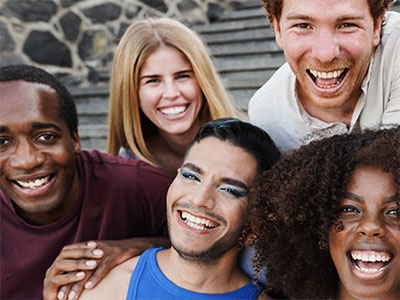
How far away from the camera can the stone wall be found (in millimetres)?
5430

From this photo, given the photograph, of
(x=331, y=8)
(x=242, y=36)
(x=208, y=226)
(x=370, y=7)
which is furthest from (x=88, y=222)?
(x=242, y=36)

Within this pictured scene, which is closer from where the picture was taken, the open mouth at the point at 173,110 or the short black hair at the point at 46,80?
the short black hair at the point at 46,80

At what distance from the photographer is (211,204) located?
2299mm

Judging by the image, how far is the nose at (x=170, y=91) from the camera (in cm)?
327

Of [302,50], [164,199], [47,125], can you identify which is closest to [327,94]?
[302,50]

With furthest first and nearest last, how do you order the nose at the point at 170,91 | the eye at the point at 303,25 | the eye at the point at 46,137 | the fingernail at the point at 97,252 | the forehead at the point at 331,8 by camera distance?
the nose at the point at 170,91 → the eye at the point at 46,137 → the fingernail at the point at 97,252 → the eye at the point at 303,25 → the forehead at the point at 331,8

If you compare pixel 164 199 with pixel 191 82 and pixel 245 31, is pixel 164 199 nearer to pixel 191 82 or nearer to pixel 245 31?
pixel 191 82

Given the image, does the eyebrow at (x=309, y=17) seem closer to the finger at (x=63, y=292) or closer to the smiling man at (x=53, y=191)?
the smiling man at (x=53, y=191)

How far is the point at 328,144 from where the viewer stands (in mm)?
2168

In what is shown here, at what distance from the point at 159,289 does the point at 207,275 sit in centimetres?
Result: 23

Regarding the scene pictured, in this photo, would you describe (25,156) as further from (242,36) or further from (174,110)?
(242,36)

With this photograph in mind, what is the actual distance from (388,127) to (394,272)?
2.10 feet

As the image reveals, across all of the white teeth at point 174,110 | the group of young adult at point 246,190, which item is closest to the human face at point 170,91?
the white teeth at point 174,110

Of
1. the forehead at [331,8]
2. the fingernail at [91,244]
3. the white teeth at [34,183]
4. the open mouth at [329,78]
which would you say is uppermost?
the forehead at [331,8]
